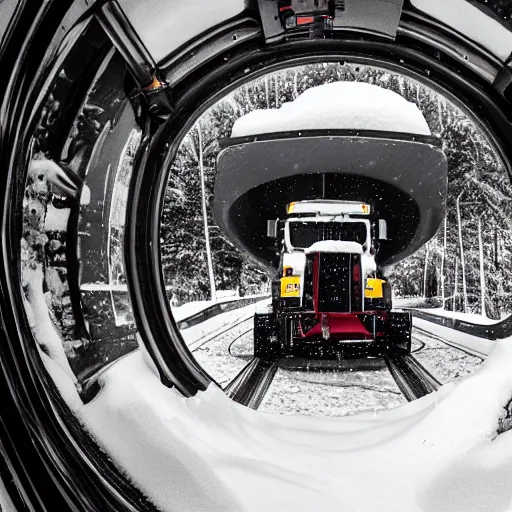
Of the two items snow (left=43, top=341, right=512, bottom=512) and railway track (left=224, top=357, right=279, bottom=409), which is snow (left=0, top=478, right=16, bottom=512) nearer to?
snow (left=43, top=341, right=512, bottom=512)

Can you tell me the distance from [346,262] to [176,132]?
3.53 meters

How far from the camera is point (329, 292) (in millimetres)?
4770

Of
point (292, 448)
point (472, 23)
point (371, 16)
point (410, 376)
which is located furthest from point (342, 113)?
point (292, 448)

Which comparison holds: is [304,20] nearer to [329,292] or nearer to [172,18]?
[172,18]

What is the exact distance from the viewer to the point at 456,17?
1.28 metres

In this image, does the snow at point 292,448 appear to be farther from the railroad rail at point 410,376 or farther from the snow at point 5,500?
the railroad rail at point 410,376

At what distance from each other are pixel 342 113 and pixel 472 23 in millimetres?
2284

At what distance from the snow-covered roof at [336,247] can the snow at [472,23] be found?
3616 mm

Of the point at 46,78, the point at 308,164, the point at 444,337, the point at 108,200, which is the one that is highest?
the point at 308,164

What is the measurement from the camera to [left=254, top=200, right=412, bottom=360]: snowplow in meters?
4.54

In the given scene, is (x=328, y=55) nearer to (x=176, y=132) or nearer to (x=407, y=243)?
(x=176, y=132)

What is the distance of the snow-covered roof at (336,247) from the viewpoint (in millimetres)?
4898

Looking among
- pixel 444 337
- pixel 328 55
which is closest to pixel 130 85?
pixel 328 55

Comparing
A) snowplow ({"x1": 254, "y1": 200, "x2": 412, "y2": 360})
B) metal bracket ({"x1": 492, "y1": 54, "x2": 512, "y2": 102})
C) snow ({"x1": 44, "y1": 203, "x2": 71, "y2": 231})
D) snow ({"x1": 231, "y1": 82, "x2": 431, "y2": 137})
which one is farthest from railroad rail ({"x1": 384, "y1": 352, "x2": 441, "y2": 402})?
snow ({"x1": 44, "y1": 203, "x2": 71, "y2": 231})
